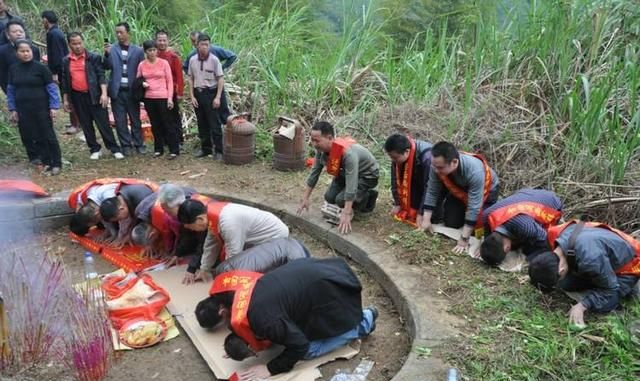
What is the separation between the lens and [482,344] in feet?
10.8

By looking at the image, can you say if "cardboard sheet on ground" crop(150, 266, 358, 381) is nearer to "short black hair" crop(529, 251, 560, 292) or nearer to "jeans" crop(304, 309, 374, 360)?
"jeans" crop(304, 309, 374, 360)

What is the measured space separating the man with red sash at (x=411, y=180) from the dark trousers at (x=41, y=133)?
370 cm

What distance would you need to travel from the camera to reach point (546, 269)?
11.7 ft

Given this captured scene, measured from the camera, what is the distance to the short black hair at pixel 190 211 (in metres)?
3.81

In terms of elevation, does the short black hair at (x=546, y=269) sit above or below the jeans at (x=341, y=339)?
above

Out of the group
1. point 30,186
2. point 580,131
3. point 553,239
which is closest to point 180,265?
point 30,186

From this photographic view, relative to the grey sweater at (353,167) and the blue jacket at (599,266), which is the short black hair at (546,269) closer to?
the blue jacket at (599,266)

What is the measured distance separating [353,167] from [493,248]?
1.38 meters

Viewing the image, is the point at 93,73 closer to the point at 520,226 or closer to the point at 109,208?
the point at 109,208

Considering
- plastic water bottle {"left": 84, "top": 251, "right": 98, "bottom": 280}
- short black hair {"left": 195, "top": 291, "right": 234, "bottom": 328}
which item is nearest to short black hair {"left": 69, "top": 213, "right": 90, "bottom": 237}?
plastic water bottle {"left": 84, "top": 251, "right": 98, "bottom": 280}

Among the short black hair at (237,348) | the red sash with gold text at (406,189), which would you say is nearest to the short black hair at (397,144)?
the red sash with gold text at (406,189)

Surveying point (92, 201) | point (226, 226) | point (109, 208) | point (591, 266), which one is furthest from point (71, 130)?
point (591, 266)

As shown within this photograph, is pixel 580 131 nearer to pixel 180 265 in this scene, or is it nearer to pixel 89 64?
pixel 180 265

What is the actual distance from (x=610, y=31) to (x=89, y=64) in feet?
19.1
